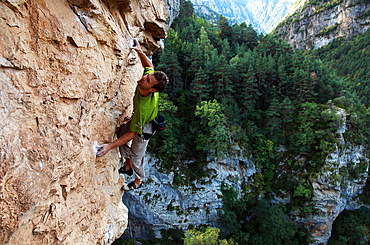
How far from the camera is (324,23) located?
84.3 m

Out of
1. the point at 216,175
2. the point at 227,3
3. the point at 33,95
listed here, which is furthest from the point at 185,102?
the point at 227,3

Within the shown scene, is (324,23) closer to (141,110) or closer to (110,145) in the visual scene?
(141,110)

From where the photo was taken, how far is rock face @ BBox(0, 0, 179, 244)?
203 centimetres

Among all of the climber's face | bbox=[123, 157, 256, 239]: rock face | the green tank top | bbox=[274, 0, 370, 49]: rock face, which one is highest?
bbox=[274, 0, 370, 49]: rock face

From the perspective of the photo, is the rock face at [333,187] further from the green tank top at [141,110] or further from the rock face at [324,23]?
the rock face at [324,23]

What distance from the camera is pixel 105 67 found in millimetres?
3264

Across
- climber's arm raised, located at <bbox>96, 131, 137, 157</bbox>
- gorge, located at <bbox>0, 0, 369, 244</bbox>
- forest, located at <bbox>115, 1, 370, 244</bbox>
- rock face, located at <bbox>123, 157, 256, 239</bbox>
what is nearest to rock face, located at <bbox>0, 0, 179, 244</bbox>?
gorge, located at <bbox>0, 0, 369, 244</bbox>

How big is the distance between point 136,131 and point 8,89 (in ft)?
6.12

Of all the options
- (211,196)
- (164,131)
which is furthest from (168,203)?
(164,131)

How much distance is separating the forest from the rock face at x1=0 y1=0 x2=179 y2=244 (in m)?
16.8

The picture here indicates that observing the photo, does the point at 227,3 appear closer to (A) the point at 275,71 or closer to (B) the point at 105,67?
(A) the point at 275,71

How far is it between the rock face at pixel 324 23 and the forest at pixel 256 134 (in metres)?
66.8

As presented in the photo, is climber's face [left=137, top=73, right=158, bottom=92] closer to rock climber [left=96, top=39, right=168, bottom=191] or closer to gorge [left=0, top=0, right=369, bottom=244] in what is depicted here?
rock climber [left=96, top=39, right=168, bottom=191]

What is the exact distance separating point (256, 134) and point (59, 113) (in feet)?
76.9
